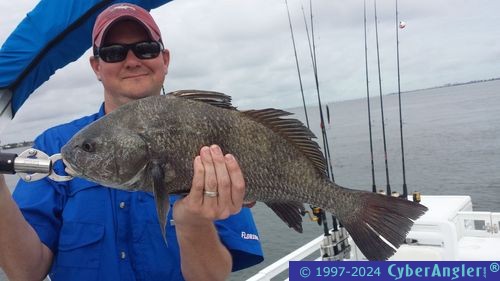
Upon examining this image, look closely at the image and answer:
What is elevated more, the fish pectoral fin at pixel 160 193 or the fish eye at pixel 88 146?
the fish eye at pixel 88 146

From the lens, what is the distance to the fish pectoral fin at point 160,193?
205cm

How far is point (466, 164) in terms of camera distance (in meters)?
25.5

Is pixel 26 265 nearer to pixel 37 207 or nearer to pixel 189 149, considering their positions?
pixel 37 207

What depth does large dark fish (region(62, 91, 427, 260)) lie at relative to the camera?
2178 mm

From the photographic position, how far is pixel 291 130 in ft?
7.63

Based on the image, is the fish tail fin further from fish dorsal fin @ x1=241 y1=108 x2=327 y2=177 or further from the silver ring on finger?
the silver ring on finger

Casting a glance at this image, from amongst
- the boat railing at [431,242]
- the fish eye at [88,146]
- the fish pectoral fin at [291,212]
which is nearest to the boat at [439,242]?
the boat railing at [431,242]

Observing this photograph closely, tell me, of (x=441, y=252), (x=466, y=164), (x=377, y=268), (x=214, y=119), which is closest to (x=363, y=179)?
(x=466, y=164)

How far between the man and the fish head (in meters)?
0.31

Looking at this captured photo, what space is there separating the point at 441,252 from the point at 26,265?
5.11 meters

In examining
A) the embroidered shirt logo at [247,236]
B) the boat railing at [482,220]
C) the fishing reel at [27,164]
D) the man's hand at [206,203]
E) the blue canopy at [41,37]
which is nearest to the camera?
the fishing reel at [27,164]

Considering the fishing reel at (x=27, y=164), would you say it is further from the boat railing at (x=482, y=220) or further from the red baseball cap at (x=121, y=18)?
the boat railing at (x=482, y=220)

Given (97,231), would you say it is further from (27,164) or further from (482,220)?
(482,220)

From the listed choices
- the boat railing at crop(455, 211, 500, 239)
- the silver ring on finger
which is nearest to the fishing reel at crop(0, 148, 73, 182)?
the silver ring on finger
